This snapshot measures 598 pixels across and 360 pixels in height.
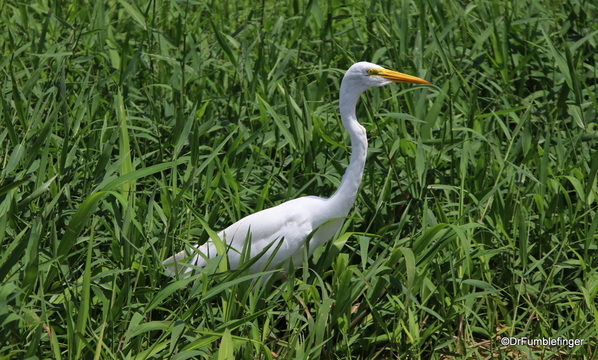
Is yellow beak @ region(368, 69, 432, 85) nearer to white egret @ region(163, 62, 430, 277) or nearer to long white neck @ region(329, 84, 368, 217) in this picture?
white egret @ region(163, 62, 430, 277)

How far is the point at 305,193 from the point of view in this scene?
3.23 m

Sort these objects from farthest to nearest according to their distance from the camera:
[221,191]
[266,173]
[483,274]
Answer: [266,173] → [221,191] → [483,274]

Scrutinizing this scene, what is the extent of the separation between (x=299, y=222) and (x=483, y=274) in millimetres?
782

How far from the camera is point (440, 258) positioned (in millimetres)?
2729

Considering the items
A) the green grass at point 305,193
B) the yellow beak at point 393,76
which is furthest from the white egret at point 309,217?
the green grass at point 305,193

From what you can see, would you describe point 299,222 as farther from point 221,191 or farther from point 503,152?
point 503,152

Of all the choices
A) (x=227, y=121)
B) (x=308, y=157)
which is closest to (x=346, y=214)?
(x=308, y=157)

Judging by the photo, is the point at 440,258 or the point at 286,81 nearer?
the point at 440,258

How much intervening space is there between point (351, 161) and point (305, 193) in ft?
1.78

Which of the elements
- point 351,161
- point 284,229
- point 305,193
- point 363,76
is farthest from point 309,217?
point 363,76

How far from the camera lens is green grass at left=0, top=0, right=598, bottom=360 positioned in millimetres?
2199

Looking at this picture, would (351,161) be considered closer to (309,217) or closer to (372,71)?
(309,217)

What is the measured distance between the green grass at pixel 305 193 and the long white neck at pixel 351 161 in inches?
4.8

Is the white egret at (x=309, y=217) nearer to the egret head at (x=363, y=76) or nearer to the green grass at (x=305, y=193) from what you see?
the egret head at (x=363, y=76)
